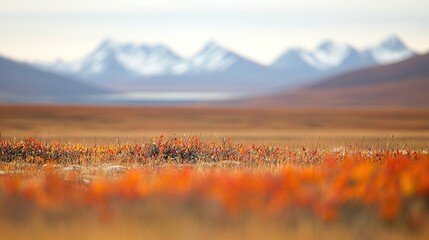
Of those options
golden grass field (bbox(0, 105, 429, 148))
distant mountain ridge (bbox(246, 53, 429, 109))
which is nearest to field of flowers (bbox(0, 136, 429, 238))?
golden grass field (bbox(0, 105, 429, 148))

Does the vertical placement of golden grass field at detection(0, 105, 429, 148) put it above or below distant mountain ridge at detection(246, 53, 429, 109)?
below

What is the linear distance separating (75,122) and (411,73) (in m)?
99.1

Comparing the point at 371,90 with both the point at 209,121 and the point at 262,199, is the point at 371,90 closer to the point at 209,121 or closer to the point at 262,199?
the point at 209,121

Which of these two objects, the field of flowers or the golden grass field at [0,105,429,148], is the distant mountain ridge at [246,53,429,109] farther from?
the field of flowers

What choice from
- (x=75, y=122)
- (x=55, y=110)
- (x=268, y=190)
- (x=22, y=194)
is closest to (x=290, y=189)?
(x=268, y=190)

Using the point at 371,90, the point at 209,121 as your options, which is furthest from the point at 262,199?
the point at 371,90

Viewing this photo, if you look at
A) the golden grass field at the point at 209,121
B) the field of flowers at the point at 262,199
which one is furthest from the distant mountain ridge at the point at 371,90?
the field of flowers at the point at 262,199

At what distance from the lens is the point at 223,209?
7.02m

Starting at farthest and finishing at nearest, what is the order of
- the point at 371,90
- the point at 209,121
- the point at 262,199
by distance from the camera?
the point at 371,90
the point at 209,121
the point at 262,199

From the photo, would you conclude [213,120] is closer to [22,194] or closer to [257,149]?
[257,149]

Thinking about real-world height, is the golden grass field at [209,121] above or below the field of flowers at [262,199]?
above

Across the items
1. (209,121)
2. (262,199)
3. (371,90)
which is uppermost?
(371,90)

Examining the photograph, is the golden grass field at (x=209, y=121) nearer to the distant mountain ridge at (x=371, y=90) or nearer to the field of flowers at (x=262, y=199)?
the field of flowers at (x=262, y=199)

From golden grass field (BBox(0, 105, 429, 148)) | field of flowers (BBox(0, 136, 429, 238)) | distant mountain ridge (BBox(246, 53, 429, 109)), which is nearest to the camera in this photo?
field of flowers (BBox(0, 136, 429, 238))
